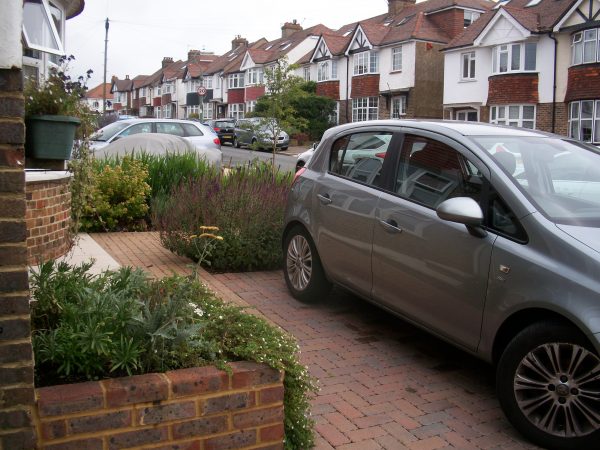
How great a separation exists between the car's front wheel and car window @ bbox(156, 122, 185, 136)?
507 inches

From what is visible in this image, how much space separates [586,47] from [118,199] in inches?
1092

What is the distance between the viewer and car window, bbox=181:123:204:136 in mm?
15805

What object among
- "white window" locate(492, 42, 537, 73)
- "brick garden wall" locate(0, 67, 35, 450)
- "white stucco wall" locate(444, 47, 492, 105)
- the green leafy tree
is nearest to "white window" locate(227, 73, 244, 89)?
"white stucco wall" locate(444, 47, 492, 105)

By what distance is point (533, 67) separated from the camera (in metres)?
33.7

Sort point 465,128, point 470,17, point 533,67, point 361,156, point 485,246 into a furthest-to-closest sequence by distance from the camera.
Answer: point 470,17, point 533,67, point 361,156, point 465,128, point 485,246

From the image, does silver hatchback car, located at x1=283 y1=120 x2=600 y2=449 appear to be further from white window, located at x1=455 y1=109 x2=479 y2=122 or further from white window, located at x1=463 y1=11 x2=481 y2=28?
white window, located at x1=463 y1=11 x2=481 y2=28

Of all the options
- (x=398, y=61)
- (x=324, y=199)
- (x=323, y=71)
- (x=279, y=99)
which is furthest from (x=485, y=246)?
(x=323, y=71)

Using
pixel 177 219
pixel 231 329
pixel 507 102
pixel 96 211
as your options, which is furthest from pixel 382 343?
pixel 507 102

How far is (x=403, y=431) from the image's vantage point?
Result: 3.76 metres

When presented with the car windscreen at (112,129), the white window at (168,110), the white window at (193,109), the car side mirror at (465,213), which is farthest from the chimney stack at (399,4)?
the car side mirror at (465,213)

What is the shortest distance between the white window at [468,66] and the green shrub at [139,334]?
37.0 meters

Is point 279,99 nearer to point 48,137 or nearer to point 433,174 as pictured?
point 433,174

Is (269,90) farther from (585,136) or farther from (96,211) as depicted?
(585,136)

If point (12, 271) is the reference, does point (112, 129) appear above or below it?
above
